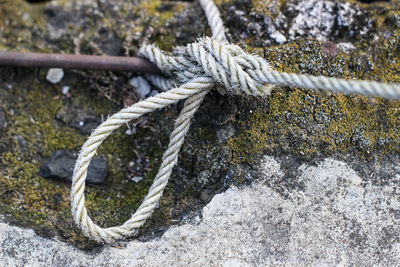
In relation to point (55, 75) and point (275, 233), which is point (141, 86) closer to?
point (55, 75)

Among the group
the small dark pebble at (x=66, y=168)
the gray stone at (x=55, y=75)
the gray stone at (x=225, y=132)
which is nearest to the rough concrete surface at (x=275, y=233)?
the gray stone at (x=225, y=132)

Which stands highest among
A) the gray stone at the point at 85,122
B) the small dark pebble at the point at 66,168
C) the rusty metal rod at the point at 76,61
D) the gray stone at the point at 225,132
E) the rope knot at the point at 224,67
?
the rope knot at the point at 224,67

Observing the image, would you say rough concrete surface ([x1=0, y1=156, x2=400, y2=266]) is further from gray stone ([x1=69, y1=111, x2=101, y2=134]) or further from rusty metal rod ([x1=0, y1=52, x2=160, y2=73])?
rusty metal rod ([x1=0, y1=52, x2=160, y2=73])

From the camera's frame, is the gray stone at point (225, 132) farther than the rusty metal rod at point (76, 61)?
No

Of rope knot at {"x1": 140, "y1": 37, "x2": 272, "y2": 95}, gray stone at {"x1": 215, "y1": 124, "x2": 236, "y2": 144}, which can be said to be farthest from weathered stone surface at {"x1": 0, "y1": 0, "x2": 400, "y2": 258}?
rope knot at {"x1": 140, "y1": 37, "x2": 272, "y2": 95}

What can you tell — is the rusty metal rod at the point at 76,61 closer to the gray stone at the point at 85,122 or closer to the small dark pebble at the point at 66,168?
the gray stone at the point at 85,122

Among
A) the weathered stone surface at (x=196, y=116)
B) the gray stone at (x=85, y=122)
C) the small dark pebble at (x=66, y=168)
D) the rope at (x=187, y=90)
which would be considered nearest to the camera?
the rope at (x=187, y=90)

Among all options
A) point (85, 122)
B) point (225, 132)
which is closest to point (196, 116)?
point (225, 132)
